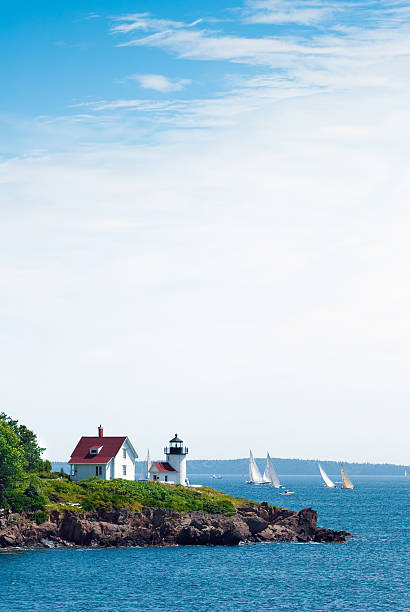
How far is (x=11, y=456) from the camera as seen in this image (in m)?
87.1

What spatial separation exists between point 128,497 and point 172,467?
1929 centimetres

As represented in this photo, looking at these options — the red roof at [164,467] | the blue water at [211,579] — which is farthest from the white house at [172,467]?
the blue water at [211,579]

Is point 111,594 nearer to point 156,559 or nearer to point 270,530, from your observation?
point 156,559

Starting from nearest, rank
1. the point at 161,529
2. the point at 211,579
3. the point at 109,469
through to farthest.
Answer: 1. the point at 211,579
2. the point at 161,529
3. the point at 109,469

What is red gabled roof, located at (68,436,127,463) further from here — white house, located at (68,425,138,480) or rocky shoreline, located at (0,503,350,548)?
rocky shoreline, located at (0,503,350,548)

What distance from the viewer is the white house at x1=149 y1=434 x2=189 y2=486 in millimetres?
113125

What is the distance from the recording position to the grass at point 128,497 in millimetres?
91062

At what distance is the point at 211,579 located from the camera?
234 ft

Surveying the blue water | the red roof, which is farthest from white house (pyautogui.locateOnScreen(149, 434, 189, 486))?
the blue water

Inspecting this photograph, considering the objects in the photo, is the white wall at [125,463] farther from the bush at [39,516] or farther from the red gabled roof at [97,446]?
the bush at [39,516]

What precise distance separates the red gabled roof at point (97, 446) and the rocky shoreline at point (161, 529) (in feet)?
56.0

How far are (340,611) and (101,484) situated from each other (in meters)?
48.1

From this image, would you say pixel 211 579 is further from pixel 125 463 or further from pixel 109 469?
pixel 125 463

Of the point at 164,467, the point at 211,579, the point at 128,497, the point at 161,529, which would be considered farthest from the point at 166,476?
the point at 211,579
